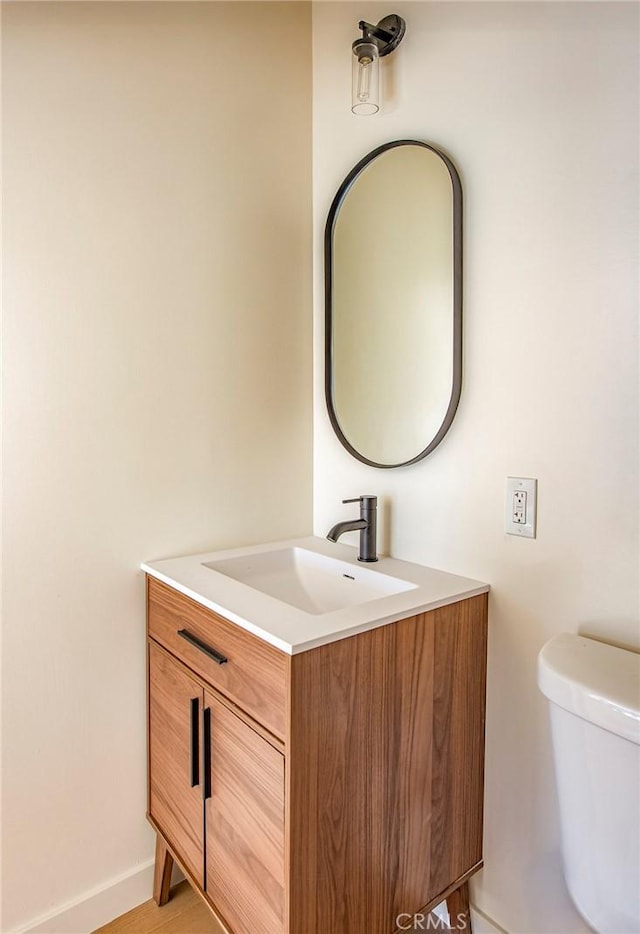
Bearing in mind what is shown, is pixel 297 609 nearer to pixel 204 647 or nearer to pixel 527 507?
pixel 204 647

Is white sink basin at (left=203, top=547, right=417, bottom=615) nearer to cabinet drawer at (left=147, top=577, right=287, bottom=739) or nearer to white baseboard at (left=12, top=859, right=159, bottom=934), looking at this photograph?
cabinet drawer at (left=147, top=577, right=287, bottom=739)

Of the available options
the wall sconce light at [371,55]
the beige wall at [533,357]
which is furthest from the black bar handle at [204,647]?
the wall sconce light at [371,55]

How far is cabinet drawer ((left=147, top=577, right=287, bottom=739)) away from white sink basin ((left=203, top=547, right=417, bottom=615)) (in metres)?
0.17

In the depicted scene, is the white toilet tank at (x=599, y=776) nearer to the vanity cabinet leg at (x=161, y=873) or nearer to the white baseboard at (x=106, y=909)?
the white baseboard at (x=106, y=909)

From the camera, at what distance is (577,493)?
1.06 meters

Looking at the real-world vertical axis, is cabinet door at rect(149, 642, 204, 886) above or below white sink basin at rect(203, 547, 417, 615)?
below

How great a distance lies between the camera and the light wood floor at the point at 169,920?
134cm

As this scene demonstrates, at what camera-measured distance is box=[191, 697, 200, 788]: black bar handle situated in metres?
1.16

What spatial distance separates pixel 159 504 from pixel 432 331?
817mm

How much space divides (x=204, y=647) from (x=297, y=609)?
0.72 ft

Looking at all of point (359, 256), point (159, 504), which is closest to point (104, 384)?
point (159, 504)

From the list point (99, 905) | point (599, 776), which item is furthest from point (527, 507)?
point (99, 905)

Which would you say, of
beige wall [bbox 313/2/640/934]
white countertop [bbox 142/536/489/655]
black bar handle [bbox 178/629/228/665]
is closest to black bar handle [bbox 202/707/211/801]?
black bar handle [bbox 178/629/228/665]

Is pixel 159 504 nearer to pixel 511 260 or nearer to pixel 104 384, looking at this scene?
pixel 104 384
